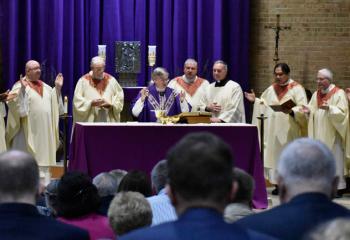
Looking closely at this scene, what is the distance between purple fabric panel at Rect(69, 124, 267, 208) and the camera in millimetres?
9945

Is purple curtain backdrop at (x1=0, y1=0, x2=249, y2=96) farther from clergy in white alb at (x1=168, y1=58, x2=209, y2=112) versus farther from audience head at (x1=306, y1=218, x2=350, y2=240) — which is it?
audience head at (x1=306, y1=218, x2=350, y2=240)

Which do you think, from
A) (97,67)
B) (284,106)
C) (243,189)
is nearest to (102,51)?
(97,67)

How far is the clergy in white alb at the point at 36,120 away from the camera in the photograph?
11633mm

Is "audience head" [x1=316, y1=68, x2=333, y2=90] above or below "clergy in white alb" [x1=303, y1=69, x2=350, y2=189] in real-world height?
above

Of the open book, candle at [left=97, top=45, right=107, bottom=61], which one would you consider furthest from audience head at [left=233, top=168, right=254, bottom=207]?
candle at [left=97, top=45, right=107, bottom=61]

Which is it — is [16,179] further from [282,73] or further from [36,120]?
[282,73]

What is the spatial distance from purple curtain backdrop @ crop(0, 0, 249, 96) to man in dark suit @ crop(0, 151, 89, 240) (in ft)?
35.5

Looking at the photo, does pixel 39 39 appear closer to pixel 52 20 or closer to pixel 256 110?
pixel 52 20

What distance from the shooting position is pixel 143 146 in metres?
9.98

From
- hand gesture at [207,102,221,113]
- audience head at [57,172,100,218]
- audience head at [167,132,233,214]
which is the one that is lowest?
hand gesture at [207,102,221,113]

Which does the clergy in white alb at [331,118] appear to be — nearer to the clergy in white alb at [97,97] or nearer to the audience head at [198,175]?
the clergy in white alb at [97,97]

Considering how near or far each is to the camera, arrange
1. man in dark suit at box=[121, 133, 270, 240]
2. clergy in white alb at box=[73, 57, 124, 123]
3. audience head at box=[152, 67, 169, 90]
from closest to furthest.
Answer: man in dark suit at box=[121, 133, 270, 240], audience head at box=[152, 67, 169, 90], clergy in white alb at box=[73, 57, 124, 123]

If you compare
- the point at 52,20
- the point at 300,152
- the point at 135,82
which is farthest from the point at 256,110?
the point at 300,152

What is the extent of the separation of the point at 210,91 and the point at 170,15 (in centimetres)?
227
